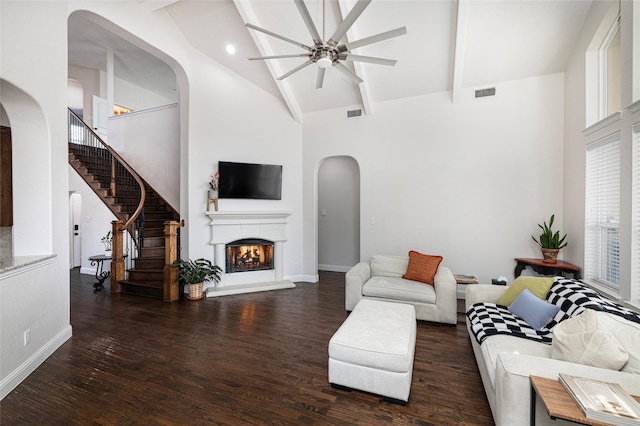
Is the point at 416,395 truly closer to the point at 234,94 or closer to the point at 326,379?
the point at 326,379

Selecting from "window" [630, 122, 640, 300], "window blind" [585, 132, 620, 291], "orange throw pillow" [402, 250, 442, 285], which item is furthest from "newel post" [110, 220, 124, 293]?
"window blind" [585, 132, 620, 291]

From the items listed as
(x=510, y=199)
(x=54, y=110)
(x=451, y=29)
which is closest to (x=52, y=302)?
(x=54, y=110)

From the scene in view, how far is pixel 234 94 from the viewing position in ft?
17.9

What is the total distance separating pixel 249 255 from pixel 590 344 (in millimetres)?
4892

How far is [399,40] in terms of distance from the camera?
425cm

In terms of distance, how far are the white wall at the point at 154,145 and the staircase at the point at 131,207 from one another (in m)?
0.30

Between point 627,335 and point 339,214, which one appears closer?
point 627,335

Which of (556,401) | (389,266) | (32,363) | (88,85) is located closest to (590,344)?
(556,401)

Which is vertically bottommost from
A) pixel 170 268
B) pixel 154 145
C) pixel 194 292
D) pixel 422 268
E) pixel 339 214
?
pixel 194 292

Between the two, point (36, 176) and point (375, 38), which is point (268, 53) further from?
point (36, 176)

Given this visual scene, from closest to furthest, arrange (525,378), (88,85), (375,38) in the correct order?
(525,378)
(375,38)
(88,85)

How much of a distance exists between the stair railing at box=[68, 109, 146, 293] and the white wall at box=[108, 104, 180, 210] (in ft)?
1.57

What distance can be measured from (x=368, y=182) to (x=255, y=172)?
7.17ft

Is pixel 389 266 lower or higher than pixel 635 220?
lower
